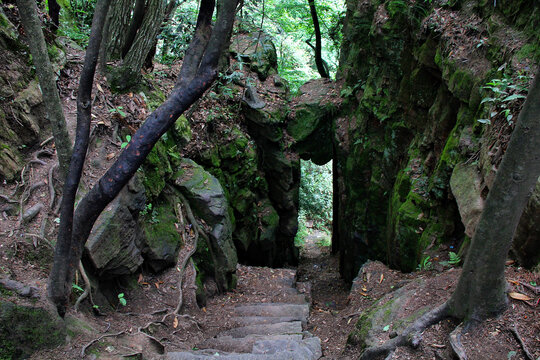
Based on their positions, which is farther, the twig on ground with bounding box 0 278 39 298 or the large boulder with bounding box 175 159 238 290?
the large boulder with bounding box 175 159 238 290

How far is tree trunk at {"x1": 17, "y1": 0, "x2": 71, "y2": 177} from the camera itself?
3.23 m

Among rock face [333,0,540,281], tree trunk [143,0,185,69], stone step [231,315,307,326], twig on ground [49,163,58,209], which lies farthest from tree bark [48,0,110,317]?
tree trunk [143,0,185,69]

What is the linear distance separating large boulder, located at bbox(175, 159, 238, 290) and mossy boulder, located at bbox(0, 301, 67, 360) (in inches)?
160

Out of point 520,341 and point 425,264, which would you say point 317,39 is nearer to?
point 425,264

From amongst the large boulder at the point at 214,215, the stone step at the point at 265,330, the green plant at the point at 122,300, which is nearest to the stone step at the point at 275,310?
the stone step at the point at 265,330

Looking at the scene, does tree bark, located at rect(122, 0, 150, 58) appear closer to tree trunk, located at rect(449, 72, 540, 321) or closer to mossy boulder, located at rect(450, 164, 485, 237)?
mossy boulder, located at rect(450, 164, 485, 237)

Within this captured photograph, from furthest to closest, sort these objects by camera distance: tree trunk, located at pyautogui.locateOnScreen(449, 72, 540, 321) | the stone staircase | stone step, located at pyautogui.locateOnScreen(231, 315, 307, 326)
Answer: stone step, located at pyautogui.locateOnScreen(231, 315, 307, 326), the stone staircase, tree trunk, located at pyautogui.locateOnScreen(449, 72, 540, 321)

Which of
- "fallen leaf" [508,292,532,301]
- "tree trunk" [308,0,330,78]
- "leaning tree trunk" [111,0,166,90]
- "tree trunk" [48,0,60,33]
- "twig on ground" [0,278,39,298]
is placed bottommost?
"fallen leaf" [508,292,532,301]

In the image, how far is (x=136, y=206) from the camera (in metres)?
5.46

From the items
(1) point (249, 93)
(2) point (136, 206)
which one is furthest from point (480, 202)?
(1) point (249, 93)

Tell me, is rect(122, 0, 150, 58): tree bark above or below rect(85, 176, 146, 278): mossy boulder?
above

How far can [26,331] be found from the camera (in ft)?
10.4

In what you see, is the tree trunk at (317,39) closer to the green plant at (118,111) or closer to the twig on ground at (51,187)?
the green plant at (118,111)

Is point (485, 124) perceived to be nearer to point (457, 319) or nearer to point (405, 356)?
point (457, 319)
